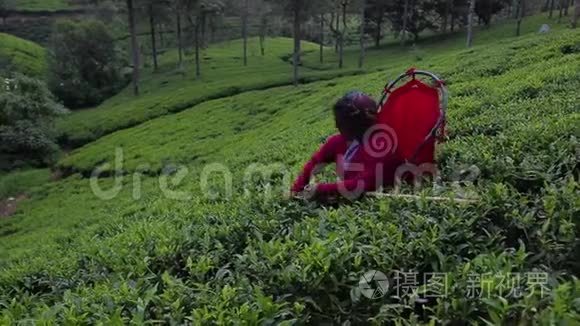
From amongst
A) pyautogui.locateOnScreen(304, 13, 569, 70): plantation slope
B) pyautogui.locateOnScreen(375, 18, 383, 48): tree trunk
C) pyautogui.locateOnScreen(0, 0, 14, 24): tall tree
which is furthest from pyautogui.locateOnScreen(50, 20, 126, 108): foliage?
pyautogui.locateOnScreen(0, 0, 14, 24): tall tree

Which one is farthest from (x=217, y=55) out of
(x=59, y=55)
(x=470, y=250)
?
(x=470, y=250)

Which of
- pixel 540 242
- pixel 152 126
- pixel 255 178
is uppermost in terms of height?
pixel 540 242

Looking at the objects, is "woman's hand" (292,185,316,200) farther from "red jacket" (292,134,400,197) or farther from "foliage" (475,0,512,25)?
"foliage" (475,0,512,25)

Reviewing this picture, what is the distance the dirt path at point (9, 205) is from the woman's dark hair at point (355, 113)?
17.8m

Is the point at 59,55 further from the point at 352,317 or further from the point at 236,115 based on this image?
the point at 352,317

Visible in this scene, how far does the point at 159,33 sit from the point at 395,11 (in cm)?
3668

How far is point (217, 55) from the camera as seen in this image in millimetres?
60688

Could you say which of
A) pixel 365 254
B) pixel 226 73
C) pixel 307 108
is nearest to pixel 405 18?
pixel 226 73

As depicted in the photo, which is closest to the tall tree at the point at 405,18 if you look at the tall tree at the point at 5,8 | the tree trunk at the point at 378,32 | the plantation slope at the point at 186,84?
the tree trunk at the point at 378,32

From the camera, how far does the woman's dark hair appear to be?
4.72 meters

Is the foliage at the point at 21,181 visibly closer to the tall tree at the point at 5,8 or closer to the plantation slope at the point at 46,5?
the tall tree at the point at 5,8

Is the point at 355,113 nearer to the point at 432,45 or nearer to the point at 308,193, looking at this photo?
the point at 308,193

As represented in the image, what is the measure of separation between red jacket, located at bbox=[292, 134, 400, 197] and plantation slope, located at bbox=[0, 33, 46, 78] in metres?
52.6

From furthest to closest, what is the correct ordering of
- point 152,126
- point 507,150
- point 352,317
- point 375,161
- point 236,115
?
point 152,126 < point 236,115 < point 507,150 < point 375,161 < point 352,317
